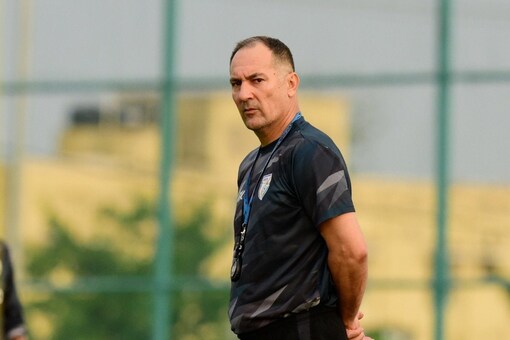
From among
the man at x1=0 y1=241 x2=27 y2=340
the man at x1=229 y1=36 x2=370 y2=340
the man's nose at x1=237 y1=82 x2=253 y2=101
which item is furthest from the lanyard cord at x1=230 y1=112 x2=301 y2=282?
the man at x1=0 y1=241 x2=27 y2=340

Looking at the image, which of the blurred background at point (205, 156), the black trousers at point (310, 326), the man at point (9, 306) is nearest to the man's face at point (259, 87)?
the black trousers at point (310, 326)

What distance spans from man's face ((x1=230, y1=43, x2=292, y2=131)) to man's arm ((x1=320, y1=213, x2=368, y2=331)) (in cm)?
47

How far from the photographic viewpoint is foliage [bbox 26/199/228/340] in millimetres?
12508

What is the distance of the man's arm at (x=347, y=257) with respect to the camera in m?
5.33

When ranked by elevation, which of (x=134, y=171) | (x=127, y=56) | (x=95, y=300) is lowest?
(x=95, y=300)

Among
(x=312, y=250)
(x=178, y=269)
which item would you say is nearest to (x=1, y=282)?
(x=312, y=250)

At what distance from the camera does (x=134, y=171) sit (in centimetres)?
1295

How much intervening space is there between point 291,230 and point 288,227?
0.01m

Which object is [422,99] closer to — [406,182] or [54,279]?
[406,182]

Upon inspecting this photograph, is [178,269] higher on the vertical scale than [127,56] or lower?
lower

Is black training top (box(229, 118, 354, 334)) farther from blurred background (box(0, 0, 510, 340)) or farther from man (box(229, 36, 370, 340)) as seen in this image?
blurred background (box(0, 0, 510, 340))

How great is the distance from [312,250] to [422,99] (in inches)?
271

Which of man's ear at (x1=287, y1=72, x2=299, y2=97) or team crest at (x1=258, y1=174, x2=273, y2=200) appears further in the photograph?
man's ear at (x1=287, y1=72, x2=299, y2=97)

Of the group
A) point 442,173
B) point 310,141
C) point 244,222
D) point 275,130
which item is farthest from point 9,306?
point 442,173
